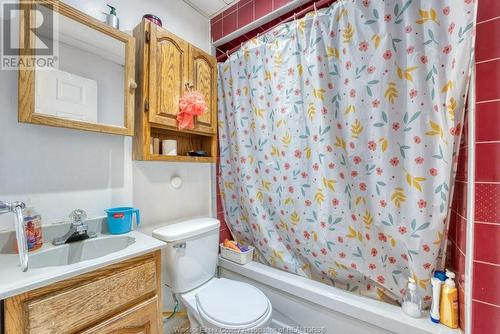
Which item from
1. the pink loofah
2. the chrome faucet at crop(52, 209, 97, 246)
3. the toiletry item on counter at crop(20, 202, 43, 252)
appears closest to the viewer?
the toiletry item on counter at crop(20, 202, 43, 252)

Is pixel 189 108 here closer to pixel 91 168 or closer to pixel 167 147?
pixel 167 147

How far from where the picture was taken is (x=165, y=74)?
1330 millimetres

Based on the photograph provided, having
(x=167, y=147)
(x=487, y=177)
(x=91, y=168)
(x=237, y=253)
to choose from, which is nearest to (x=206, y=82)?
(x=167, y=147)

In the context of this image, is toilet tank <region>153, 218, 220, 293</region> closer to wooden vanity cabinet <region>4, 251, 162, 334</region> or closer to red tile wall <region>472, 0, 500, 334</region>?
wooden vanity cabinet <region>4, 251, 162, 334</region>

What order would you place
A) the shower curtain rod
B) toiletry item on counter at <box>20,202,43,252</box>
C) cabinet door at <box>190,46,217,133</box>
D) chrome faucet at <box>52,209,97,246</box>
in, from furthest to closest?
cabinet door at <box>190,46,217,133</box>
the shower curtain rod
chrome faucet at <box>52,209,97,246</box>
toiletry item on counter at <box>20,202,43,252</box>

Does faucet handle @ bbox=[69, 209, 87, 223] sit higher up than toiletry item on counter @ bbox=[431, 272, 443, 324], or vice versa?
faucet handle @ bbox=[69, 209, 87, 223]

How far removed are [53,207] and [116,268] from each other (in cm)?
48

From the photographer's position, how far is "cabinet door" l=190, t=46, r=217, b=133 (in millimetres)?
1517

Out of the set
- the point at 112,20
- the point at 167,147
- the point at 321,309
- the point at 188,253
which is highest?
the point at 112,20

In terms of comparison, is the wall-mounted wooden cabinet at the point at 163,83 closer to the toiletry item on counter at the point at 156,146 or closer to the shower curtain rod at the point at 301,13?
the toiletry item on counter at the point at 156,146

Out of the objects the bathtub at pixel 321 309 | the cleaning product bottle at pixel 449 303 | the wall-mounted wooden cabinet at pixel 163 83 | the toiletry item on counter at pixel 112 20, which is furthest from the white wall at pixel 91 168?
the cleaning product bottle at pixel 449 303

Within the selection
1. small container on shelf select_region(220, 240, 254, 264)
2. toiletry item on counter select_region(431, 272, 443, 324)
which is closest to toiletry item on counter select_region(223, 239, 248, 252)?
small container on shelf select_region(220, 240, 254, 264)

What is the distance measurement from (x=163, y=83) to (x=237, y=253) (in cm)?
127

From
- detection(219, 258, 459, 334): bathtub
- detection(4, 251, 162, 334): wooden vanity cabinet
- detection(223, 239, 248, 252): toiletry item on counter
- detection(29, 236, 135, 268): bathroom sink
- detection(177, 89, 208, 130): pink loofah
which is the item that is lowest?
detection(219, 258, 459, 334): bathtub
